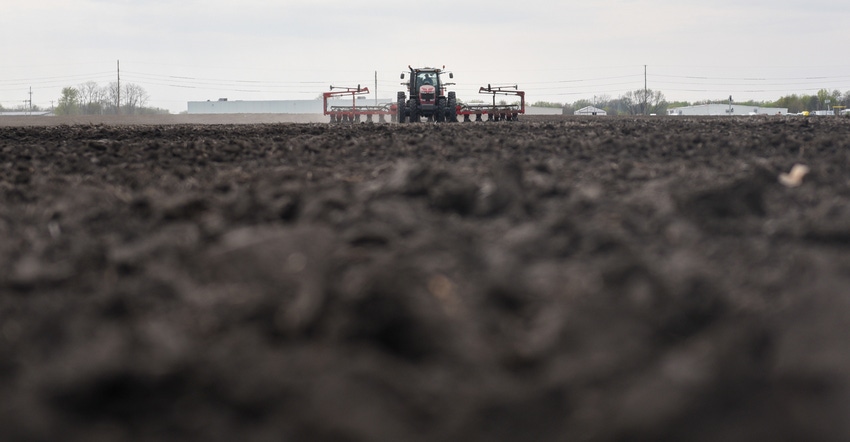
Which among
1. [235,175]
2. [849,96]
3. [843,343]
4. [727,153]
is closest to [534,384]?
[843,343]

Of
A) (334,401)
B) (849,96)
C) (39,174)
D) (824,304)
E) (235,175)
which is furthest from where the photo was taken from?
(849,96)

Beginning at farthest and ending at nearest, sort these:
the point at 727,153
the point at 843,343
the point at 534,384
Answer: the point at 727,153, the point at 843,343, the point at 534,384

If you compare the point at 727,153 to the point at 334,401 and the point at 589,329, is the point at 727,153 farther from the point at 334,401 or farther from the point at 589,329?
the point at 334,401

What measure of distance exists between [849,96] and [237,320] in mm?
120509

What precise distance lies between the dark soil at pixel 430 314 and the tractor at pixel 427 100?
2819cm

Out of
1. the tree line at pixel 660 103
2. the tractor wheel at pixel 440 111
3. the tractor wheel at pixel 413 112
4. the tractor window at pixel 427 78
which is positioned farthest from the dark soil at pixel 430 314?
the tree line at pixel 660 103

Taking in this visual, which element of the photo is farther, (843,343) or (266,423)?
(843,343)

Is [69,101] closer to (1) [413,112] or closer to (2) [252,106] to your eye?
(2) [252,106]

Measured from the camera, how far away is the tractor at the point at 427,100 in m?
34.0

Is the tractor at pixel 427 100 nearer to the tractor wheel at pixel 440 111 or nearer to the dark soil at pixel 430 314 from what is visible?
the tractor wheel at pixel 440 111

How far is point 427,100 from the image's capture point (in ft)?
113

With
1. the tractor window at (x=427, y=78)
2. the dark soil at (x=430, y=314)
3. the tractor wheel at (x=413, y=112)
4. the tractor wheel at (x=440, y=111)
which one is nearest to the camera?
the dark soil at (x=430, y=314)

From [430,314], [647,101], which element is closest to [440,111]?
[430,314]

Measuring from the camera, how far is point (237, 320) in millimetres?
3189
